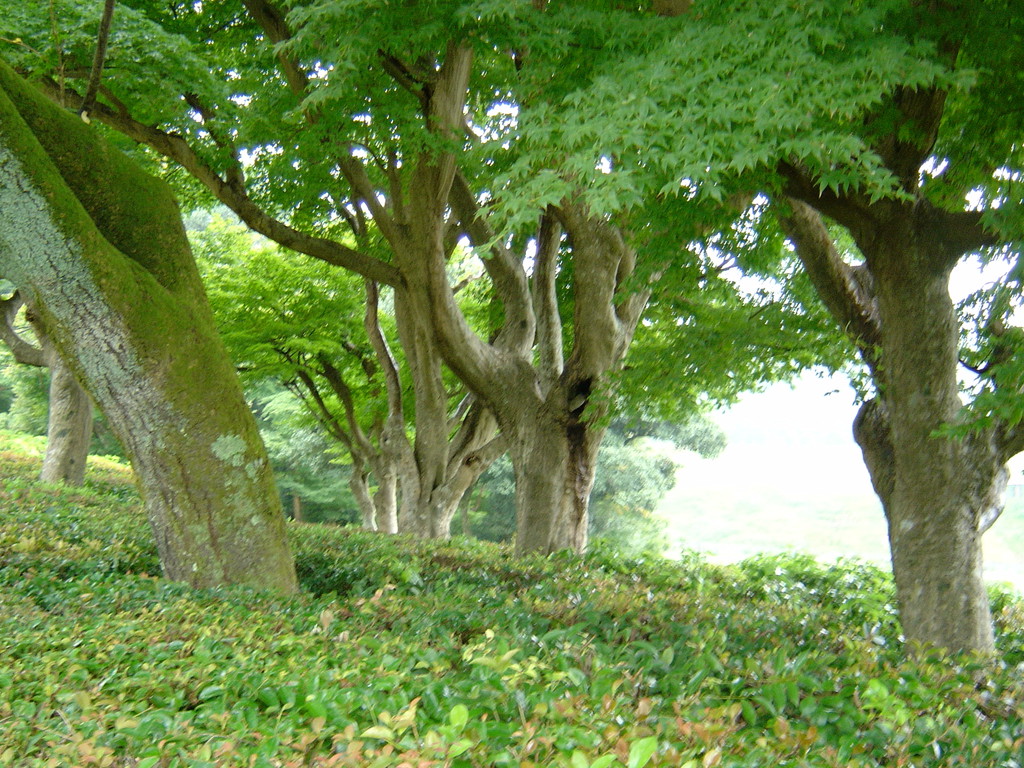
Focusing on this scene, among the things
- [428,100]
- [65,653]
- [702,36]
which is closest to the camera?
[65,653]

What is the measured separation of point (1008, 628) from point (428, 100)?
7026 mm

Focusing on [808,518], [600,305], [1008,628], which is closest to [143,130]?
[600,305]

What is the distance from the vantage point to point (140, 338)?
4965 mm

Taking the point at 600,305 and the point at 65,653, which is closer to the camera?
the point at 65,653

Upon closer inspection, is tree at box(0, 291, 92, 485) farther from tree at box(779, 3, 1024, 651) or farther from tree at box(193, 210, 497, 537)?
tree at box(779, 3, 1024, 651)

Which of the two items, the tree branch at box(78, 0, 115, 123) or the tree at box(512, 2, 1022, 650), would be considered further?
the tree branch at box(78, 0, 115, 123)

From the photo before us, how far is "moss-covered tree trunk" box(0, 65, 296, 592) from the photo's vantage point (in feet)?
15.7

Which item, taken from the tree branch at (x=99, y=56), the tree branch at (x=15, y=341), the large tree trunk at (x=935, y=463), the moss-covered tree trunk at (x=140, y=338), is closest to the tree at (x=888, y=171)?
the large tree trunk at (x=935, y=463)

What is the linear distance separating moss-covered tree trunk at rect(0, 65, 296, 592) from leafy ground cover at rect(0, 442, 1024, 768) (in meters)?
0.49

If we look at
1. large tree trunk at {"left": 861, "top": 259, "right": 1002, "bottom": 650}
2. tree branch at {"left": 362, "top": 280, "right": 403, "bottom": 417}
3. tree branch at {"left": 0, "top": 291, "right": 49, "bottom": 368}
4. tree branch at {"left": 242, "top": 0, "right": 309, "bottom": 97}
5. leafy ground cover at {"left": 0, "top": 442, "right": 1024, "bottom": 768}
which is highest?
tree branch at {"left": 242, "top": 0, "right": 309, "bottom": 97}

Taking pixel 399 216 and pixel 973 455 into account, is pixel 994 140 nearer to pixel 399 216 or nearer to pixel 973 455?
pixel 973 455

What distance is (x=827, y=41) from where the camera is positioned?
12.7 ft

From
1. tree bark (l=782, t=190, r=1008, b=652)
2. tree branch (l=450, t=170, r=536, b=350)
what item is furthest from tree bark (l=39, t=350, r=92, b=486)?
tree bark (l=782, t=190, r=1008, b=652)

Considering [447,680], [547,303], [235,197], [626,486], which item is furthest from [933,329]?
[626,486]
